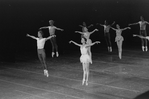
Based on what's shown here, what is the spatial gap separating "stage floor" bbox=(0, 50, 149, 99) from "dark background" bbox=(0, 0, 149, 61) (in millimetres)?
3197

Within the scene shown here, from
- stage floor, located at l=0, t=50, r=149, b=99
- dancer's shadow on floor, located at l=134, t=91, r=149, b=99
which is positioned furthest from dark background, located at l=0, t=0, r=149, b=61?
dancer's shadow on floor, located at l=134, t=91, r=149, b=99

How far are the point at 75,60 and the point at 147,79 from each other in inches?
222

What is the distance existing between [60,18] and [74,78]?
40.3ft

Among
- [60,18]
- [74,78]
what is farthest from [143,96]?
[60,18]

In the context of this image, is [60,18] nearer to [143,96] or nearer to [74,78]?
[74,78]

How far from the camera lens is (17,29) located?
2469 cm

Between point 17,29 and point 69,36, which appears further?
point 69,36

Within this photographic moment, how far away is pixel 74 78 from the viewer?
14.6 m

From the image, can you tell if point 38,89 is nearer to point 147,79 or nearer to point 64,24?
point 147,79

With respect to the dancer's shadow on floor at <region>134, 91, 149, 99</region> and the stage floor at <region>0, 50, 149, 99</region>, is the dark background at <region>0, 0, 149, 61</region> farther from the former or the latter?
the dancer's shadow on floor at <region>134, 91, 149, 99</region>

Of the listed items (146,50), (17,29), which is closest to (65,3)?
(17,29)

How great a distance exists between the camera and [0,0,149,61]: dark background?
932 inches

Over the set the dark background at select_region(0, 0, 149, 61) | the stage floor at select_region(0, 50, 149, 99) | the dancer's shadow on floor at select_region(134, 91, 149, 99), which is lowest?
the dancer's shadow on floor at select_region(134, 91, 149, 99)

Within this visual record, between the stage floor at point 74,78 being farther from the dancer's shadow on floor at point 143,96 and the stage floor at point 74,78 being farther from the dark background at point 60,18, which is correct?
the dark background at point 60,18
